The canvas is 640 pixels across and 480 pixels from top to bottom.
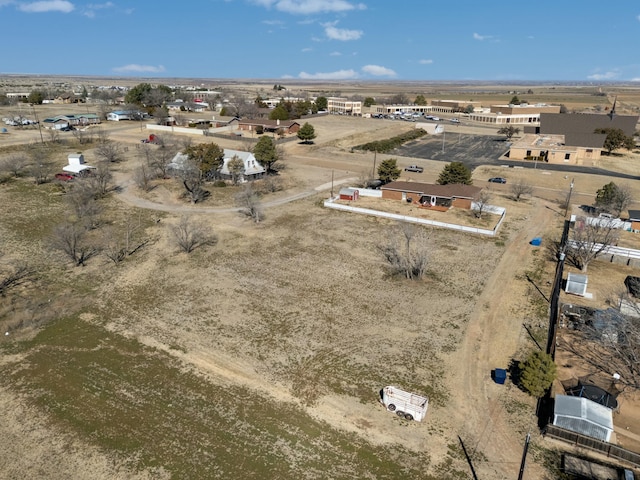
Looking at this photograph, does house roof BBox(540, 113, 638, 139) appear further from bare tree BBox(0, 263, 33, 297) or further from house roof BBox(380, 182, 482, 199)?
bare tree BBox(0, 263, 33, 297)

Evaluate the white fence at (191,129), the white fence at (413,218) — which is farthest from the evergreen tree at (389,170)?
the white fence at (191,129)

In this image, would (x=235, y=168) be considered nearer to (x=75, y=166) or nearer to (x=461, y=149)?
(x=75, y=166)

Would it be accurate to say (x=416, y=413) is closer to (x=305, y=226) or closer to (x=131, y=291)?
(x=131, y=291)

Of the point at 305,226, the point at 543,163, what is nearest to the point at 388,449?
the point at 305,226

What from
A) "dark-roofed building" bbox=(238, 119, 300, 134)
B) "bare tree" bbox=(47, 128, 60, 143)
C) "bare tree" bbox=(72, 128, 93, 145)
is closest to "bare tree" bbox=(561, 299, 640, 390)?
"dark-roofed building" bbox=(238, 119, 300, 134)

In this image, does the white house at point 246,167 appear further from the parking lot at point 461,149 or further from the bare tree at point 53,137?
the bare tree at point 53,137

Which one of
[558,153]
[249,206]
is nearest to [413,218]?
[249,206]
